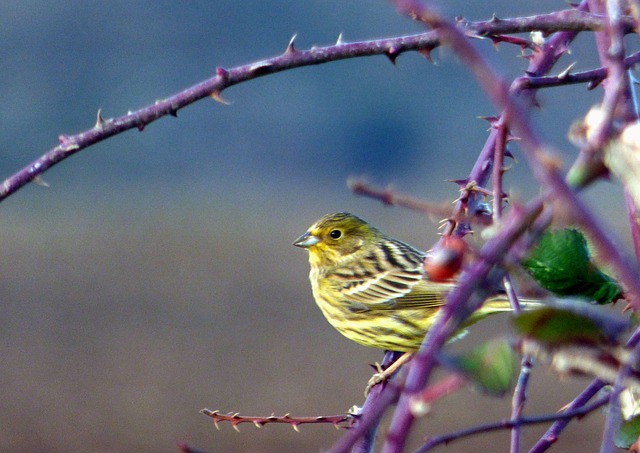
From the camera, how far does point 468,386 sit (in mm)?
690

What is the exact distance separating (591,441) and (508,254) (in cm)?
1143

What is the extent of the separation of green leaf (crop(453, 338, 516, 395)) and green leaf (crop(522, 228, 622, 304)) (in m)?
0.48

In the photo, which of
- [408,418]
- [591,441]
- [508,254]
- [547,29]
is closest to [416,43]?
[547,29]

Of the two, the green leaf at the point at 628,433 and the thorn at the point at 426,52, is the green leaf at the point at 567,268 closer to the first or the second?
the green leaf at the point at 628,433

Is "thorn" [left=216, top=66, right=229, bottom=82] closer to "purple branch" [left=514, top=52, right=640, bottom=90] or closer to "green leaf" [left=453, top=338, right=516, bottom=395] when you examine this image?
"purple branch" [left=514, top=52, right=640, bottom=90]

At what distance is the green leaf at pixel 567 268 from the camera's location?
122 cm

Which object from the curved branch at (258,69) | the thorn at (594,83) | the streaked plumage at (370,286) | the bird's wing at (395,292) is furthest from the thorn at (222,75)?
the bird's wing at (395,292)

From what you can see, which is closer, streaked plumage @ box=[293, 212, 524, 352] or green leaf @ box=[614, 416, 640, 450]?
green leaf @ box=[614, 416, 640, 450]

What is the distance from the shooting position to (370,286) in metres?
4.89

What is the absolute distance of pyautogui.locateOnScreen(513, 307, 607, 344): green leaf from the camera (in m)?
0.73

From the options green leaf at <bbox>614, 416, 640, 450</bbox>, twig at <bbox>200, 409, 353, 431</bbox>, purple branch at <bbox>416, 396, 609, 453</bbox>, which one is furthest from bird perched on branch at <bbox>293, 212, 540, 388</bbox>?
purple branch at <bbox>416, 396, 609, 453</bbox>

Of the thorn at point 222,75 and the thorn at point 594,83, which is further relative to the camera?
the thorn at point 222,75

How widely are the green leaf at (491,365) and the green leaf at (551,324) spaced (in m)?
0.02

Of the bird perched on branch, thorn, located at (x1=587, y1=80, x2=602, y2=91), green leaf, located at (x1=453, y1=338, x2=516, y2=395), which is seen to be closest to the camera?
green leaf, located at (x1=453, y1=338, x2=516, y2=395)
